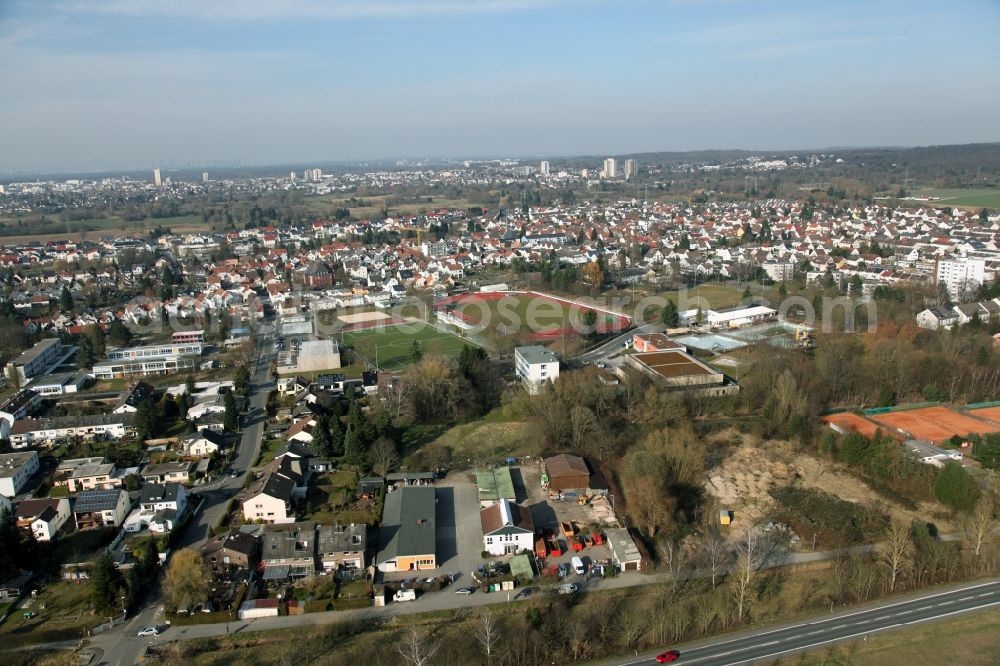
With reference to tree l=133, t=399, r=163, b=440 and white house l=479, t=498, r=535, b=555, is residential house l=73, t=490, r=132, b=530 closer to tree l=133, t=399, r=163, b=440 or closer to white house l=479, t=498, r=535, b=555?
tree l=133, t=399, r=163, b=440

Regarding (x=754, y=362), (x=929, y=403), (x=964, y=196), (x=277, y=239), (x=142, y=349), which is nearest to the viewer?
(x=929, y=403)

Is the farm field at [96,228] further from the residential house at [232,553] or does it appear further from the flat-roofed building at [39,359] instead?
the residential house at [232,553]

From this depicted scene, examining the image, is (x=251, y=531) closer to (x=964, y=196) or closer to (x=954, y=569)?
(x=954, y=569)

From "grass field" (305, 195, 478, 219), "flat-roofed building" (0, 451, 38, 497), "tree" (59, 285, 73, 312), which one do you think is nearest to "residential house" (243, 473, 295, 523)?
"flat-roofed building" (0, 451, 38, 497)

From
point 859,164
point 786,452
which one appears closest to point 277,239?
point 786,452

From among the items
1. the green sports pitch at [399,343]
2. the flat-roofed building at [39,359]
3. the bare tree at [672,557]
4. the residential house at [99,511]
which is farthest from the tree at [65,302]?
the bare tree at [672,557]

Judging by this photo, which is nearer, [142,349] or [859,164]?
[142,349]
